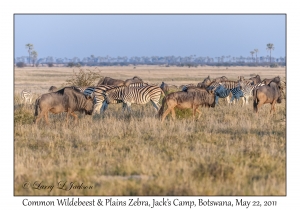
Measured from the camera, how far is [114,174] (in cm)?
777

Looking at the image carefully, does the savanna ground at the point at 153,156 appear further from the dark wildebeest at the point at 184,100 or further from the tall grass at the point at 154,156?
the dark wildebeest at the point at 184,100

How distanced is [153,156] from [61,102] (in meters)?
4.63

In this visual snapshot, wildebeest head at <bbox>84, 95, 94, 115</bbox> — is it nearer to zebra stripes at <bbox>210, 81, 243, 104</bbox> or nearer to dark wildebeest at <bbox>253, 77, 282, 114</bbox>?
dark wildebeest at <bbox>253, 77, 282, 114</bbox>

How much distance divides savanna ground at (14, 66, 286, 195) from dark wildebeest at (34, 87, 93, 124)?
39 centimetres

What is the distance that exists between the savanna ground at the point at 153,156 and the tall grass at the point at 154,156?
14 millimetres

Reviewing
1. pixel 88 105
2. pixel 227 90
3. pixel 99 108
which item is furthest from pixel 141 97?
pixel 227 90

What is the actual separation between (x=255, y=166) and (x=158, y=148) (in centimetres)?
222

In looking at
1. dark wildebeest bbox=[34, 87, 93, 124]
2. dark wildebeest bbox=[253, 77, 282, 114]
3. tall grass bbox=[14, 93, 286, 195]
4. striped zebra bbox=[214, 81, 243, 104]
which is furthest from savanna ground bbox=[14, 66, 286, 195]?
striped zebra bbox=[214, 81, 243, 104]

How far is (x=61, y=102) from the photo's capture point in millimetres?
12594

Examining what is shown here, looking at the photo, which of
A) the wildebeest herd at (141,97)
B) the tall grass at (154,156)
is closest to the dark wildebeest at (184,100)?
the wildebeest herd at (141,97)

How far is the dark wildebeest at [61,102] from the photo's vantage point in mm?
12438

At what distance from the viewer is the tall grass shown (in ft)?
22.9

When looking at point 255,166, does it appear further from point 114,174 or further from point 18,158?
point 18,158
